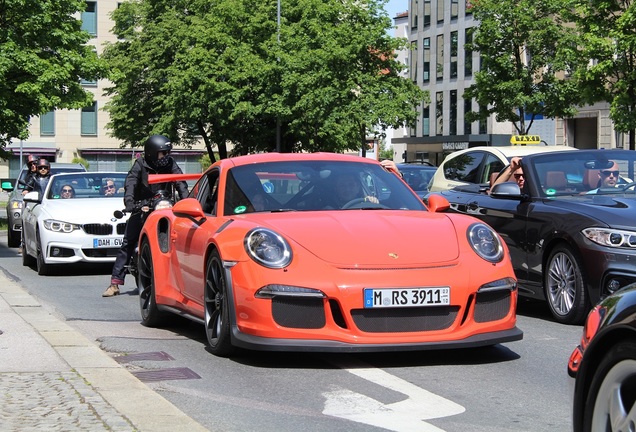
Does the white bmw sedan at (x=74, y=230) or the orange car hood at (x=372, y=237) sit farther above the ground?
the orange car hood at (x=372, y=237)

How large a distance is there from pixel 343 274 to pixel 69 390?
1.83m

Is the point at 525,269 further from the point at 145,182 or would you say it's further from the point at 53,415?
the point at 53,415

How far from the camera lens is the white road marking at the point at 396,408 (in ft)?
18.7

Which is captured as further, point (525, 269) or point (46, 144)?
point (46, 144)

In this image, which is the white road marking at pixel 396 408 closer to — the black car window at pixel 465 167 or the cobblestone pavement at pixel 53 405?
the cobblestone pavement at pixel 53 405

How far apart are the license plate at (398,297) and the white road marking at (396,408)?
49cm

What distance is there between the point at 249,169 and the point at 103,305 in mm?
3693

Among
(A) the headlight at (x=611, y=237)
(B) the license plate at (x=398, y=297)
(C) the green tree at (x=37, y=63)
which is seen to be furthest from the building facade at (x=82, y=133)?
(B) the license plate at (x=398, y=297)

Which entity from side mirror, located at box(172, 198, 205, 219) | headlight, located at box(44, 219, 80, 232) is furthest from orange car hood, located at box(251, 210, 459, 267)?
headlight, located at box(44, 219, 80, 232)

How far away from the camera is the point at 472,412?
5973mm

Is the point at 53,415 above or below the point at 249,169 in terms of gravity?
below

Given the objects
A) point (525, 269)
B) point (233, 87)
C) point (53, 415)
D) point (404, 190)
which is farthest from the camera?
point (233, 87)

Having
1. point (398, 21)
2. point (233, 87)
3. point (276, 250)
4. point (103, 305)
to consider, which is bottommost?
point (103, 305)

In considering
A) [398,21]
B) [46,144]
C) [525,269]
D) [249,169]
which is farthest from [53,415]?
[398,21]
